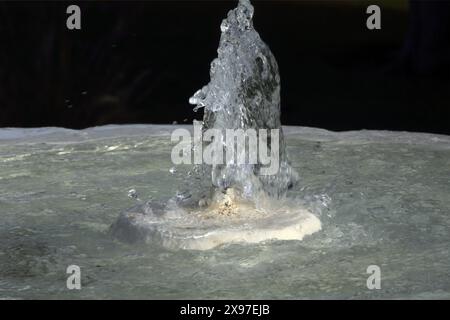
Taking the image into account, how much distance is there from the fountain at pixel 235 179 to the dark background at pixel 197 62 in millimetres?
3968

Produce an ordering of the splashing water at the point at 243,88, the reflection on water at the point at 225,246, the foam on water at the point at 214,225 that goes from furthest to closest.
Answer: the splashing water at the point at 243,88, the foam on water at the point at 214,225, the reflection on water at the point at 225,246

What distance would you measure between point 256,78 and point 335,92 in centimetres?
589

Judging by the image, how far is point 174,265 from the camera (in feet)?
10.3

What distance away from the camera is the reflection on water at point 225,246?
9.67ft

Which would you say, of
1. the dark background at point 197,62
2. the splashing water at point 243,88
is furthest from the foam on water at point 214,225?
the dark background at point 197,62

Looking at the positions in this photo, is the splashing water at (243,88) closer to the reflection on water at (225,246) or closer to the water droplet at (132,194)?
the reflection on water at (225,246)

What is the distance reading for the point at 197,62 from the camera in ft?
35.0

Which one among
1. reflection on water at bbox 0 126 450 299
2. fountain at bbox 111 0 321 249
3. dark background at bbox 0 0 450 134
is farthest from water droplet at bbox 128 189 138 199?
dark background at bbox 0 0 450 134

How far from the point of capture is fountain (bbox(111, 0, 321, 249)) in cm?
340

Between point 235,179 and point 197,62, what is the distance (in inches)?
273

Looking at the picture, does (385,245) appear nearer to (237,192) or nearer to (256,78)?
(237,192)

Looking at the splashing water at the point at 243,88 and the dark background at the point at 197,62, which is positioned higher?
the splashing water at the point at 243,88

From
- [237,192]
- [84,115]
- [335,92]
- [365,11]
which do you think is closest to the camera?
[237,192]

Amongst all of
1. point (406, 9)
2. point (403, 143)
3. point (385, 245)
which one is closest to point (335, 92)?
point (406, 9)
